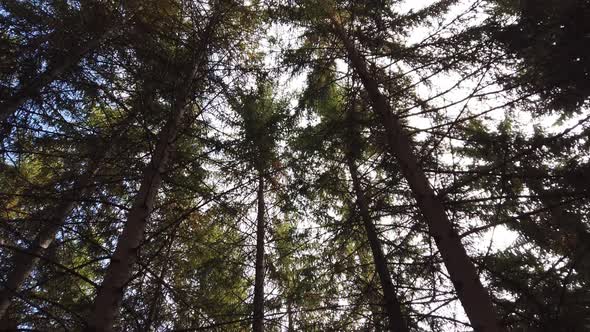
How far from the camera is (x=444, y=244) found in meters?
4.29

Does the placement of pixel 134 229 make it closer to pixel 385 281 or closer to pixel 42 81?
pixel 42 81

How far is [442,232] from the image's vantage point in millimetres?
4355

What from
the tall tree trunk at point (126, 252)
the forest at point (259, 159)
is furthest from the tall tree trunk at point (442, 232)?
the tall tree trunk at point (126, 252)

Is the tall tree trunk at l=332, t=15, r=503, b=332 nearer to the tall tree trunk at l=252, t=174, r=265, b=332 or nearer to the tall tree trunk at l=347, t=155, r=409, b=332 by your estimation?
the tall tree trunk at l=347, t=155, r=409, b=332

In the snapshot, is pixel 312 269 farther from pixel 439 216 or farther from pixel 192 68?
pixel 192 68

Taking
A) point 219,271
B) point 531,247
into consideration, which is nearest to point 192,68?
point 219,271

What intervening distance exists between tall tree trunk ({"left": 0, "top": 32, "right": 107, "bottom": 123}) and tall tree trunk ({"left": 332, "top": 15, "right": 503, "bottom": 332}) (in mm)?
4420

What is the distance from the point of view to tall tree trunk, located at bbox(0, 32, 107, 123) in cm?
505

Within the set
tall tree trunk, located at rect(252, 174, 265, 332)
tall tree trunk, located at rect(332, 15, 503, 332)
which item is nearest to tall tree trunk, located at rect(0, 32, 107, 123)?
tall tree trunk, located at rect(252, 174, 265, 332)

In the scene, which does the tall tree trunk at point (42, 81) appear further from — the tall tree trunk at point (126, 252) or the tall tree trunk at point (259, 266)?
the tall tree trunk at point (259, 266)

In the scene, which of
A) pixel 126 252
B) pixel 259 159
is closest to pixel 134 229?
pixel 126 252

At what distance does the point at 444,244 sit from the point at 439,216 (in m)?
0.37

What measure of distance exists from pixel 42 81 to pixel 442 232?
591cm

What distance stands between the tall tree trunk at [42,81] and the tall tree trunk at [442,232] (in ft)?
14.5
